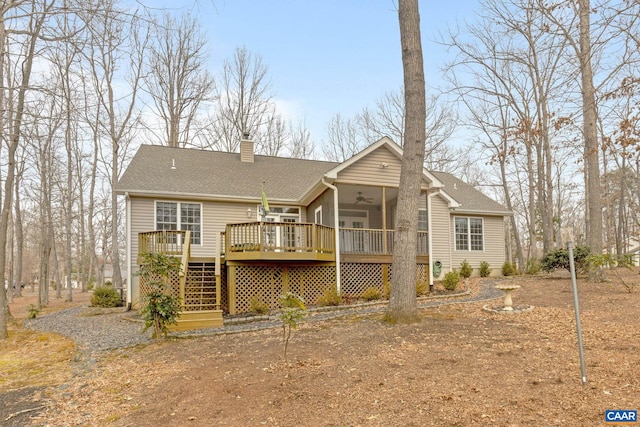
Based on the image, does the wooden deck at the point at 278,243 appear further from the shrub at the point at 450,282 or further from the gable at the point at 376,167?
the shrub at the point at 450,282

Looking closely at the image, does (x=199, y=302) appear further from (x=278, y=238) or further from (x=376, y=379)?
(x=376, y=379)

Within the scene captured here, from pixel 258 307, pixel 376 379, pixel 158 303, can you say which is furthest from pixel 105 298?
pixel 376 379

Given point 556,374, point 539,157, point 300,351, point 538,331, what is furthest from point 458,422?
point 539,157

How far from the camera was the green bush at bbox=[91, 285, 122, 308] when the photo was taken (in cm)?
1441

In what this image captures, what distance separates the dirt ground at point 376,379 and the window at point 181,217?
6.57 metres

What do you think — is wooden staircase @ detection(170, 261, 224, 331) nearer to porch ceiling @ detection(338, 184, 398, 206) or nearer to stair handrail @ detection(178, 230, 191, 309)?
stair handrail @ detection(178, 230, 191, 309)

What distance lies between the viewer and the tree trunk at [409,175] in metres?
7.35

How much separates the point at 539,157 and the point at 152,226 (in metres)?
19.3

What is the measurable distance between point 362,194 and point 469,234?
21.0ft

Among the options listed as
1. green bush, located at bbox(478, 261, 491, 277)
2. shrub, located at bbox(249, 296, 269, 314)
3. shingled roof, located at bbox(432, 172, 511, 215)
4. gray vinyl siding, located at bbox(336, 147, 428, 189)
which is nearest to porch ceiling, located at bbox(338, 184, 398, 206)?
gray vinyl siding, located at bbox(336, 147, 428, 189)

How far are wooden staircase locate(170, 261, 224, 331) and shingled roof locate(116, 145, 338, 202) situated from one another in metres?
3.06

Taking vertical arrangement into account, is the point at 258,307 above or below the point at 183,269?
below

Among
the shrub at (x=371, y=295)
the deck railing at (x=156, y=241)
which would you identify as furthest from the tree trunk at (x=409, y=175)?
the deck railing at (x=156, y=241)

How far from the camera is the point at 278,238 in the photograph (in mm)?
11891
